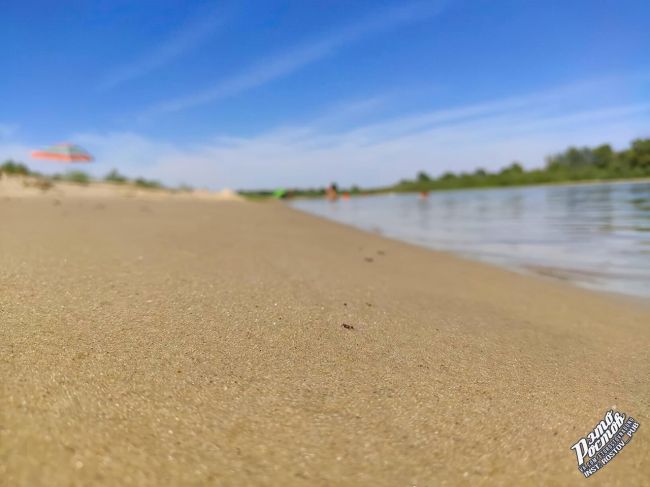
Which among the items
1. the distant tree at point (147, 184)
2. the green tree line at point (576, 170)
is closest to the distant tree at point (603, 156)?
the green tree line at point (576, 170)

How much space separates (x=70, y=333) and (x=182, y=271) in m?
0.89

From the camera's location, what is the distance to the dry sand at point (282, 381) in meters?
0.77

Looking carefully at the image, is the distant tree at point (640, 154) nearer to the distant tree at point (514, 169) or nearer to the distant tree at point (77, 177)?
the distant tree at point (514, 169)

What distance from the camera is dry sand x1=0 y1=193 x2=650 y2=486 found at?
77 centimetres

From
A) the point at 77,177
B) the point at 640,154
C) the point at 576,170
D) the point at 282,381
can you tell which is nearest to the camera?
the point at 282,381

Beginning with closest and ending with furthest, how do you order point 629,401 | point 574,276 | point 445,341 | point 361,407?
1. point 361,407
2. point 629,401
3. point 445,341
4. point 574,276

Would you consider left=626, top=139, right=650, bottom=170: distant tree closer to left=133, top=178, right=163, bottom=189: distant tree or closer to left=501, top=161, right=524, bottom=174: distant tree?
left=501, top=161, right=524, bottom=174: distant tree

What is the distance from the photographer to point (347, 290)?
2.17 m

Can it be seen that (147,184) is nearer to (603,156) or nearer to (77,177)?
(77,177)

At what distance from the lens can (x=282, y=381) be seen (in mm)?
1097

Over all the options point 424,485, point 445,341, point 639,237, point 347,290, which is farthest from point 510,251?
point 424,485

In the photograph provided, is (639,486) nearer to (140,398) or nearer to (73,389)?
(140,398)

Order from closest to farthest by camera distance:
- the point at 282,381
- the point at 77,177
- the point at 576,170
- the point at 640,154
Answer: the point at 282,381
the point at 77,177
the point at 640,154
the point at 576,170

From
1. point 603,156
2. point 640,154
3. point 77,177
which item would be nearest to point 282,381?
point 77,177
